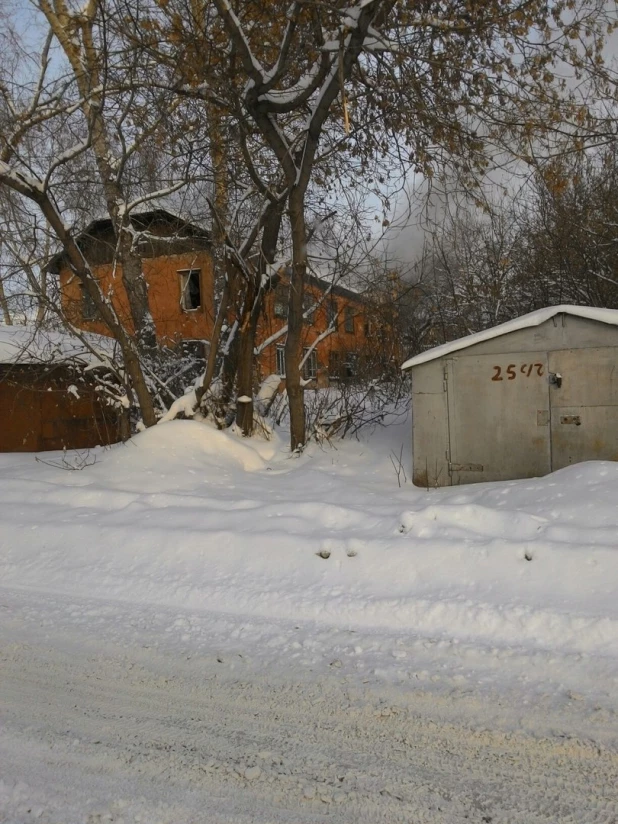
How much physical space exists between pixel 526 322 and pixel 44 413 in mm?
11357

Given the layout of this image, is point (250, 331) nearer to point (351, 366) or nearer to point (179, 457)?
point (179, 457)

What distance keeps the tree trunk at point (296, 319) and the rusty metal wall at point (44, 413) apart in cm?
529

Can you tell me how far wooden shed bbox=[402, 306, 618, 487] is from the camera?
679 cm

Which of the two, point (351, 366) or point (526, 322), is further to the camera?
point (351, 366)

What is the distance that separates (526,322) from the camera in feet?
22.9

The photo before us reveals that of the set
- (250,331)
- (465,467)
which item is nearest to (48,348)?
(250,331)

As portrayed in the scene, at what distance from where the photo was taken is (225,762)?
2.53 metres

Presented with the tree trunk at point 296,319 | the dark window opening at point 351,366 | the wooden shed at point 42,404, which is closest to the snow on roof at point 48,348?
the wooden shed at point 42,404

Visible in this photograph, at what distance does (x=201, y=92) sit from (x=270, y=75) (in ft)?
3.44

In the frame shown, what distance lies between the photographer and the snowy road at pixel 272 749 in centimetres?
225

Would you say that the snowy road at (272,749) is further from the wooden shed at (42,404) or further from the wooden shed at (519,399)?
the wooden shed at (42,404)

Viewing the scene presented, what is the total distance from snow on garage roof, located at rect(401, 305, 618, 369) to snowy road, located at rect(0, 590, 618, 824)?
4.84 meters

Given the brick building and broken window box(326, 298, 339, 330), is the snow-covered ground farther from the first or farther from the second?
the brick building

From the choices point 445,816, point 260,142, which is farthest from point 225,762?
point 260,142
